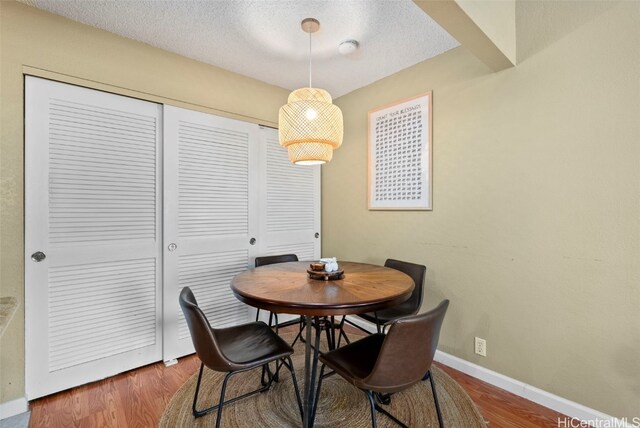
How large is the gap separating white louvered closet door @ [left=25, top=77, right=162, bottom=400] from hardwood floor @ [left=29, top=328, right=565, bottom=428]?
11cm

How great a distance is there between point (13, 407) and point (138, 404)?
70 centimetres

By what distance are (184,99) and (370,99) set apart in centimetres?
170

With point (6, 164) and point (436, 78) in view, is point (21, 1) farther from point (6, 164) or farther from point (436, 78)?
point (436, 78)

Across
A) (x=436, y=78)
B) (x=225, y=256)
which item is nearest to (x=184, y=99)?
(x=225, y=256)

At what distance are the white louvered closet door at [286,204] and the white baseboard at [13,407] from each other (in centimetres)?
184

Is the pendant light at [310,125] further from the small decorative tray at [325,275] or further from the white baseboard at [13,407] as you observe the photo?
the white baseboard at [13,407]

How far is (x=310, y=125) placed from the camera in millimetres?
1750

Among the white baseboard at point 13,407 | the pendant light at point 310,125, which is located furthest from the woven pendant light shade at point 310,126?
the white baseboard at point 13,407

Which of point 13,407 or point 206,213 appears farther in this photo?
point 206,213

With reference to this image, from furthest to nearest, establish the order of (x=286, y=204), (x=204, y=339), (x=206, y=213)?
(x=286, y=204), (x=206, y=213), (x=204, y=339)

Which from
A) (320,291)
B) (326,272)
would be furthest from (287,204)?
(320,291)

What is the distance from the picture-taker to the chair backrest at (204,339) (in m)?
1.36

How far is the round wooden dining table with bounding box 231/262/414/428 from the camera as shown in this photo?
139 centimetres

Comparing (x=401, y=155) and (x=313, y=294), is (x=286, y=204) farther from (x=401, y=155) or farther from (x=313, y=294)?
(x=313, y=294)
